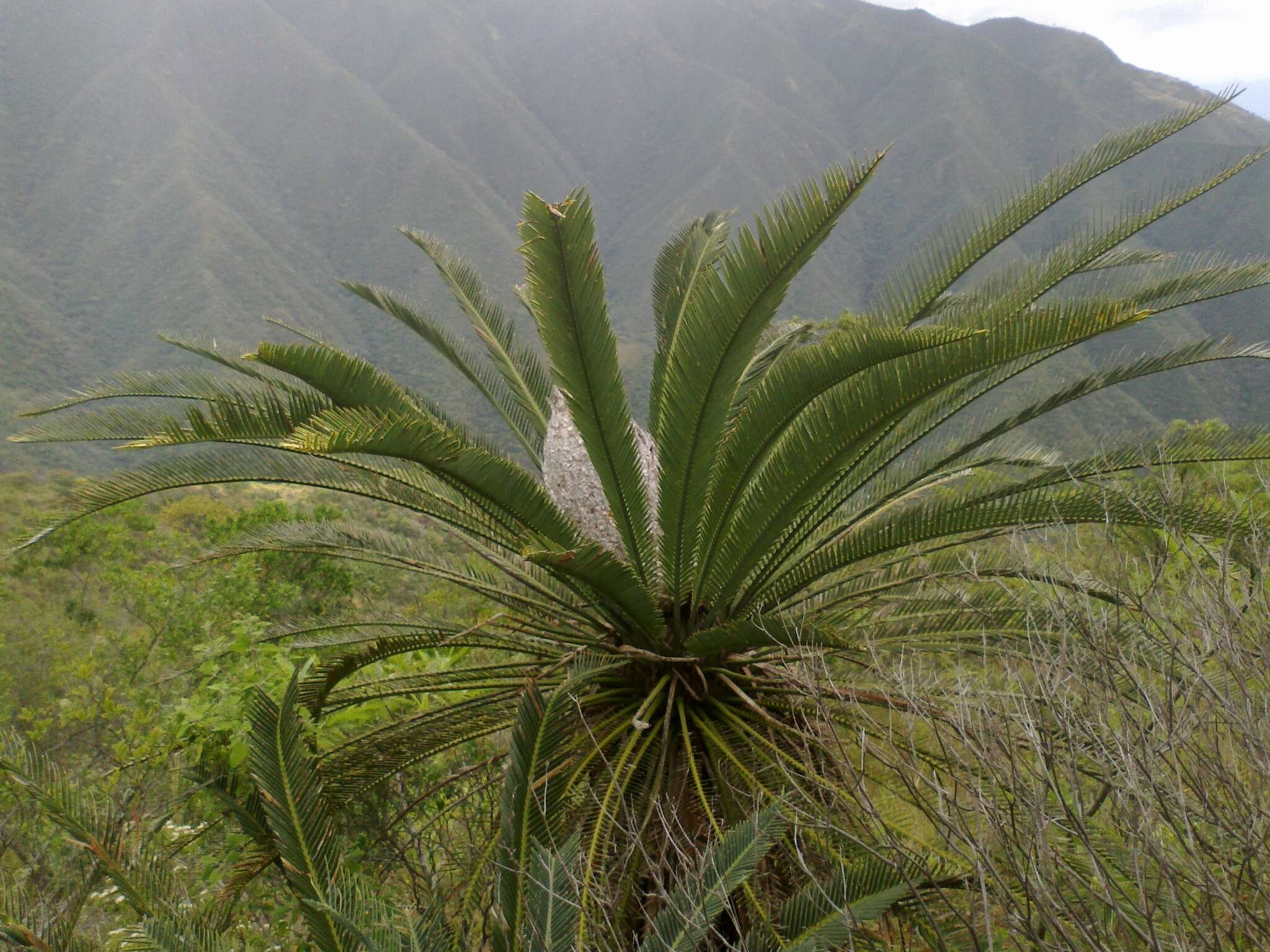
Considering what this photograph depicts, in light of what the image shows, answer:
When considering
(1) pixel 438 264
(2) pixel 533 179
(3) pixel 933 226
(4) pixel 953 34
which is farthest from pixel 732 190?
(1) pixel 438 264

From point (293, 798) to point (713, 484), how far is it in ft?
Result: 5.22

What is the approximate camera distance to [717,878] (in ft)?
6.96

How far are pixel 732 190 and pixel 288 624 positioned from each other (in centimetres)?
5782

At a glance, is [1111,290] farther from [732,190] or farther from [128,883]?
[732,190]

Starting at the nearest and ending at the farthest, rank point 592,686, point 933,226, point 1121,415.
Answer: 1. point 592,686
2. point 1121,415
3. point 933,226

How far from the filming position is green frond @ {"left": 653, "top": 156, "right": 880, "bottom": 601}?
93.6 inches

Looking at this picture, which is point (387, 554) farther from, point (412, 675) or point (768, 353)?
point (768, 353)

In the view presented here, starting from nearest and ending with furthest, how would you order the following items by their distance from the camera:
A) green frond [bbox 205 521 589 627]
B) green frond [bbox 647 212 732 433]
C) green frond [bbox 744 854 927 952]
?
green frond [bbox 744 854 927 952]
green frond [bbox 205 521 589 627]
green frond [bbox 647 212 732 433]

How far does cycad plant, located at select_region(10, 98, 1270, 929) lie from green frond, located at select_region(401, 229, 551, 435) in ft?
3.20

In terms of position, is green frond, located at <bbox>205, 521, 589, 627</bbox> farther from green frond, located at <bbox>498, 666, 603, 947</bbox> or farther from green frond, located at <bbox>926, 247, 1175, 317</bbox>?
green frond, located at <bbox>926, 247, 1175, 317</bbox>

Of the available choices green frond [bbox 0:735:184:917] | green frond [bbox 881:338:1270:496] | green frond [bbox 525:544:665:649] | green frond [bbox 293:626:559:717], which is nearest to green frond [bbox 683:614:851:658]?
green frond [bbox 525:544:665:649]

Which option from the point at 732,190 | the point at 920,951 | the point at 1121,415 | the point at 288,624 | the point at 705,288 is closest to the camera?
the point at 705,288

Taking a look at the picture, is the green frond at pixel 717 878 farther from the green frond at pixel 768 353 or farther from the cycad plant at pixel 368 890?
the green frond at pixel 768 353

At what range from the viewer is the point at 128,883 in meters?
2.38
